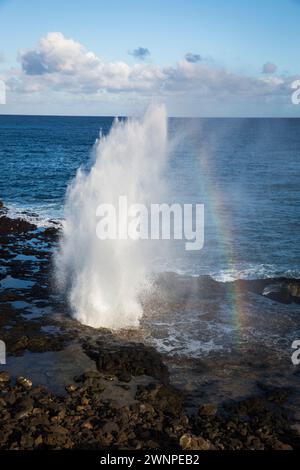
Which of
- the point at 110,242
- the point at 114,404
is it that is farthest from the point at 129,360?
the point at 110,242

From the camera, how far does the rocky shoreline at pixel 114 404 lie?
1323 centimetres

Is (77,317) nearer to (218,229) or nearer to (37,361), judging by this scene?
(37,361)

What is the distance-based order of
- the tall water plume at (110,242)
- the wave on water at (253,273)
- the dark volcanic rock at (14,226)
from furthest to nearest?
1. the dark volcanic rock at (14,226)
2. the wave on water at (253,273)
3. the tall water plume at (110,242)

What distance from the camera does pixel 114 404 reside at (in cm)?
1498

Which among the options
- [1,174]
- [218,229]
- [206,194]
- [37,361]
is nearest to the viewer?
[37,361]

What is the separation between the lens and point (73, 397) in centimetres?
1527

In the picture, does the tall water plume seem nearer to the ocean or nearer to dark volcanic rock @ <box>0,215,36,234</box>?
the ocean

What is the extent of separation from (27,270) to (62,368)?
463 inches

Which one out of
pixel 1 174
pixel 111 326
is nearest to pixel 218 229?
pixel 111 326

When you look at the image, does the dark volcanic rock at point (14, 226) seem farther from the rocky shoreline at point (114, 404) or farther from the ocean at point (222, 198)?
the rocky shoreline at point (114, 404)

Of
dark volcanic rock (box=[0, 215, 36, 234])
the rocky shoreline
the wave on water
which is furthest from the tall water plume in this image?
dark volcanic rock (box=[0, 215, 36, 234])

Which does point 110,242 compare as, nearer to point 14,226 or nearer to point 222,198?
point 14,226

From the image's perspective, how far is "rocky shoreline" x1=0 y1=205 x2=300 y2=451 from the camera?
521 inches

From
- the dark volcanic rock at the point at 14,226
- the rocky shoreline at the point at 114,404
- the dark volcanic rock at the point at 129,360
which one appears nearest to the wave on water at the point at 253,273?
the rocky shoreline at the point at 114,404
